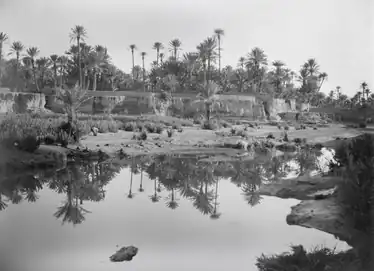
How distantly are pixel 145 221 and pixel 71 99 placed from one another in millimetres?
5262

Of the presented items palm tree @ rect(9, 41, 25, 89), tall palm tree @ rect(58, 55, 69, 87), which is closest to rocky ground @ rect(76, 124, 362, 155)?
tall palm tree @ rect(58, 55, 69, 87)

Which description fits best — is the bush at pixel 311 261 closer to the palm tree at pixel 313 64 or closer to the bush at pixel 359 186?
the bush at pixel 359 186

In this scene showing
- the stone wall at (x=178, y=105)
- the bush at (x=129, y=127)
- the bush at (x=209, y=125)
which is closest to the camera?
the stone wall at (x=178, y=105)

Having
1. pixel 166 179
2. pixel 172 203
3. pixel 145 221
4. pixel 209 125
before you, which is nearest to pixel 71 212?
pixel 145 221

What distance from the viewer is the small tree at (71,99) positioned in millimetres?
7949

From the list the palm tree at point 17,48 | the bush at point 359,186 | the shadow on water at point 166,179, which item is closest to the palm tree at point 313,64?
the bush at point 359,186

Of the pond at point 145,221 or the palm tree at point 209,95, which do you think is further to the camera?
the palm tree at point 209,95

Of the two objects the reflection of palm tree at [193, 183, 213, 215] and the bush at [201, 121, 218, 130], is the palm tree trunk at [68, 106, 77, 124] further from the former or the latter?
the reflection of palm tree at [193, 183, 213, 215]

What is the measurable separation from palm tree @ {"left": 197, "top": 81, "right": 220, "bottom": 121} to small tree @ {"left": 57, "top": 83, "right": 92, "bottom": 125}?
143 inches

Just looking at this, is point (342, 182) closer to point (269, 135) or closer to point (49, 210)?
point (49, 210)

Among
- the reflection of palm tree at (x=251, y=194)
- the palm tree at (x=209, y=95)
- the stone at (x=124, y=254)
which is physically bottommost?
the reflection of palm tree at (x=251, y=194)

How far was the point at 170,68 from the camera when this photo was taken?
10773 mm

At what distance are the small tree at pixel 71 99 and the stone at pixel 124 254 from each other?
5826mm

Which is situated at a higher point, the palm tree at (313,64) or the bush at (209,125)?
the palm tree at (313,64)
